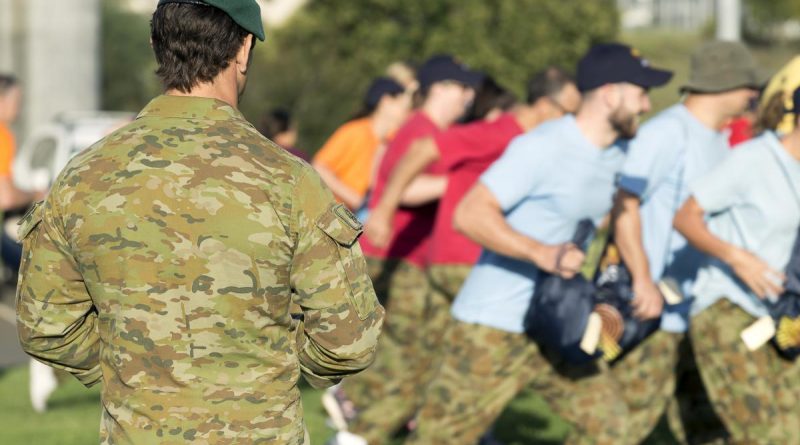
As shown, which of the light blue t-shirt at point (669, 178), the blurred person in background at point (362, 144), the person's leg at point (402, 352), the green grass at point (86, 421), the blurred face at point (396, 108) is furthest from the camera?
the blurred face at point (396, 108)

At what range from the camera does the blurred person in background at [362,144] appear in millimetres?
10398

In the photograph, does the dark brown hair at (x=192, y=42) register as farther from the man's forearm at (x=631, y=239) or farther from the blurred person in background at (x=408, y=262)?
the blurred person in background at (x=408, y=262)

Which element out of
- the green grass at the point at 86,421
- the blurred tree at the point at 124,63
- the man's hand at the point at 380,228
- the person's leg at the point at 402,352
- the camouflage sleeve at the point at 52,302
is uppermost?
the camouflage sleeve at the point at 52,302

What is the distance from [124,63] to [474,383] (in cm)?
5293

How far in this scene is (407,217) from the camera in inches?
350

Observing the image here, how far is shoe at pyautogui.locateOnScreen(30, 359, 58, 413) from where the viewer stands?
9961 mm

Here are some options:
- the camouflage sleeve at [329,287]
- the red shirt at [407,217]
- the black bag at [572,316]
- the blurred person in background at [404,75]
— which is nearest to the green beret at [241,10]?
the camouflage sleeve at [329,287]

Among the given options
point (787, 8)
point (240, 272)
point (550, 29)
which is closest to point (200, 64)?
point (240, 272)

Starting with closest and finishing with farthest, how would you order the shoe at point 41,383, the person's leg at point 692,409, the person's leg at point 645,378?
the person's leg at point 645,378, the person's leg at point 692,409, the shoe at point 41,383

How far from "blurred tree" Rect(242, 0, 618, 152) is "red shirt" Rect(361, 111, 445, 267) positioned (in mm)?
31792

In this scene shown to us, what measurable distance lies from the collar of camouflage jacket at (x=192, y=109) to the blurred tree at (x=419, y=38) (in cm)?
3694

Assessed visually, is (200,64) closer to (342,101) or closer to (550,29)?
(342,101)

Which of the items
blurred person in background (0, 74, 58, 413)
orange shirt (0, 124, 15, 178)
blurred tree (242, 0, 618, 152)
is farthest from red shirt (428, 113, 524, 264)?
blurred tree (242, 0, 618, 152)

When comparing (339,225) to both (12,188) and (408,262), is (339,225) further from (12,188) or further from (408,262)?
(12,188)
